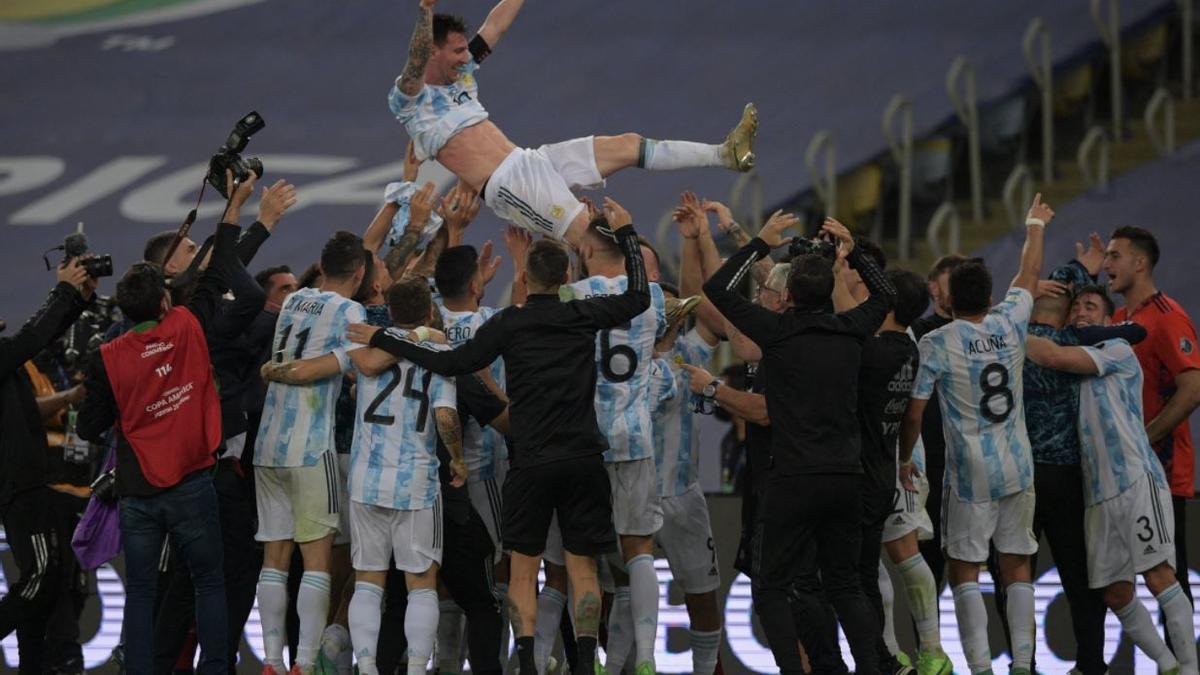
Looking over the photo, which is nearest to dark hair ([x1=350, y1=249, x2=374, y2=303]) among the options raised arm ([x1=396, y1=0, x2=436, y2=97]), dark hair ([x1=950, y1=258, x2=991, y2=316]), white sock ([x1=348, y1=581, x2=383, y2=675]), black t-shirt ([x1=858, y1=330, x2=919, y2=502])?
raised arm ([x1=396, y1=0, x2=436, y2=97])

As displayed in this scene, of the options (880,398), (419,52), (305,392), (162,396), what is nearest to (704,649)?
(880,398)

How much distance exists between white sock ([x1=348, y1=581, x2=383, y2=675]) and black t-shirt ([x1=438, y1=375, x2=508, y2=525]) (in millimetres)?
479

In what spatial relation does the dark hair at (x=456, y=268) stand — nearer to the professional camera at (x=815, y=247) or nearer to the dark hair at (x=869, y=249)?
the professional camera at (x=815, y=247)

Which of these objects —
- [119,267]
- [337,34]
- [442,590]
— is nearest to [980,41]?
[337,34]

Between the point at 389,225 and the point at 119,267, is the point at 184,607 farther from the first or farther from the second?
the point at 119,267

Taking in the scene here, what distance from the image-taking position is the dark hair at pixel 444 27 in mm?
7355

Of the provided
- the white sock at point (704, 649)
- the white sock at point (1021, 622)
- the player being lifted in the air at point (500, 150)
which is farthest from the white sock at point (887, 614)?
the player being lifted in the air at point (500, 150)

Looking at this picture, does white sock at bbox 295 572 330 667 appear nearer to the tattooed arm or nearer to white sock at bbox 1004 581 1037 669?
the tattooed arm

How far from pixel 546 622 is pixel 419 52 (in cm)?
256

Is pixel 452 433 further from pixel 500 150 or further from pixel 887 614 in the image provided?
pixel 887 614

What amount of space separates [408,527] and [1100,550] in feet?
10.3

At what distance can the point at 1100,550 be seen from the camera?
757cm

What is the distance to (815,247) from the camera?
22.8 ft

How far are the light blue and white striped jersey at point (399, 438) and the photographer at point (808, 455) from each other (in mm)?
1266
